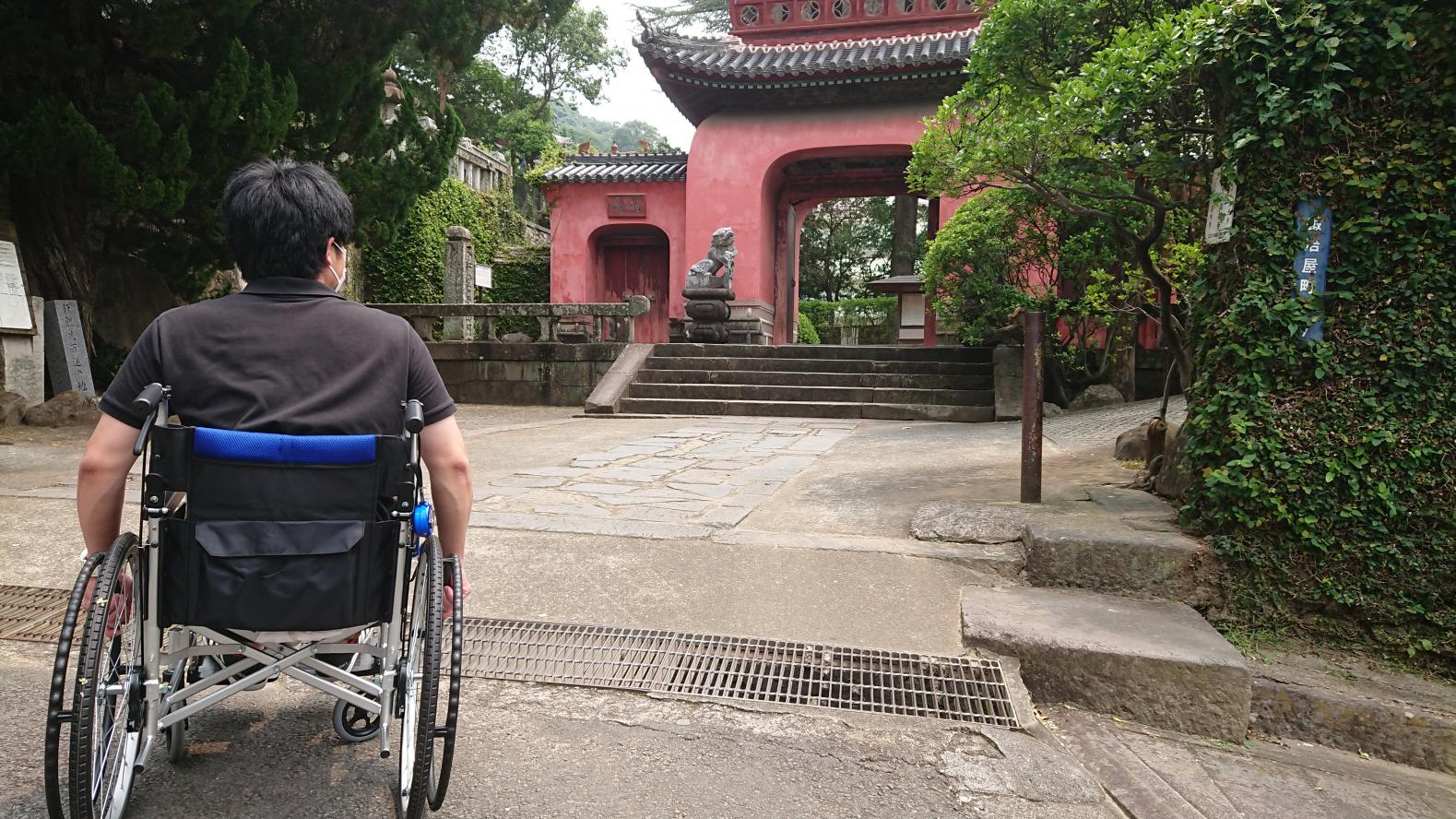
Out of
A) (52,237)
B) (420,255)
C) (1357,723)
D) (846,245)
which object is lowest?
(1357,723)

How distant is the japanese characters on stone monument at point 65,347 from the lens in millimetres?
8484

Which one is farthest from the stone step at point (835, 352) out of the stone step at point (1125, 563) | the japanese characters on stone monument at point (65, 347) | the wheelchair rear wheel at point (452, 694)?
the wheelchair rear wheel at point (452, 694)

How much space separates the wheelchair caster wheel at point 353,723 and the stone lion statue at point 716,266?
10.3m

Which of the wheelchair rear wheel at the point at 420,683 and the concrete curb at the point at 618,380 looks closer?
the wheelchair rear wheel at the point at 420,683

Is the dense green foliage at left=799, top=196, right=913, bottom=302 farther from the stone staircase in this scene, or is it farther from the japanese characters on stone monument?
the japanese characters on stone monument

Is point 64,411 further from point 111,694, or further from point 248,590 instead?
point 248,590

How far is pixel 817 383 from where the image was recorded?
35.0 ft

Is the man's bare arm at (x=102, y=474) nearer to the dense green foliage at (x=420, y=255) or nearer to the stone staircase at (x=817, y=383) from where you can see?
the stone staircase at (x=817, y=383)

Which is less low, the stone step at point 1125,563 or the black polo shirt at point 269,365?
the black polo shirt at point 269,365

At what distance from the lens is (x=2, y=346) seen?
778 centimetres

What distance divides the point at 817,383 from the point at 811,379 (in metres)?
0.11

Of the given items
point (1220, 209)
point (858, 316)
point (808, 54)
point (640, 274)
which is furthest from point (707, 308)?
point (858, 316)

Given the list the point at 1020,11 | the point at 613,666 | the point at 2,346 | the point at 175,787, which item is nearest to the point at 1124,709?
the point at 613,666

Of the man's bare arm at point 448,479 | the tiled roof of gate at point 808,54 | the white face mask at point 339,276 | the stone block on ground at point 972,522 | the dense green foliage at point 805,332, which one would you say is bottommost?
the stone block on ground at point 972,522
